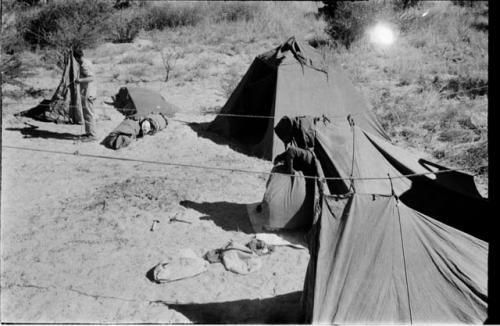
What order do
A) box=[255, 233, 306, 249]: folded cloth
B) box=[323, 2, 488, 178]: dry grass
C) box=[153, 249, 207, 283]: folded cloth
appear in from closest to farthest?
box=[153, 249, 207, 283]: folded cloth, box=[255, 233, 306, 249]: folded cloth, box=[323, 2, 488, 178]: dry grass

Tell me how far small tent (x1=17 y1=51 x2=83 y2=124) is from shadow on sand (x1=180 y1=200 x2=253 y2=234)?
163 inches

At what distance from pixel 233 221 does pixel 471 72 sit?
417 inches

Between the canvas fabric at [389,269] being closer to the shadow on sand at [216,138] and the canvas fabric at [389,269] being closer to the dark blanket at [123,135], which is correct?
the shadow on sand at [216,138]

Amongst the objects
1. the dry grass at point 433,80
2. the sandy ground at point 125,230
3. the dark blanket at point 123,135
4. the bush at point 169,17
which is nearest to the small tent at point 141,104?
the sandy ground at point 125,230

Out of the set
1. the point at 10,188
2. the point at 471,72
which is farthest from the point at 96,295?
the point at 471,72

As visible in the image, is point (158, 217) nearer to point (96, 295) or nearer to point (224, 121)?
point (96, 295)

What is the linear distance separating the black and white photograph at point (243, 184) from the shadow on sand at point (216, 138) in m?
0.04

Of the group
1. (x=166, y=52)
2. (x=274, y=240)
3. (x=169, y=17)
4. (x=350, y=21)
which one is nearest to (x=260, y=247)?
(x=274, y=240)

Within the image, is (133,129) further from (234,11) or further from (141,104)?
(234,11)

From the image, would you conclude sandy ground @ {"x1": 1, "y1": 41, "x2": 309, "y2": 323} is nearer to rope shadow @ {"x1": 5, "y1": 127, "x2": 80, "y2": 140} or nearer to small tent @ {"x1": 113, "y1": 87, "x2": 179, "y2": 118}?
rope shadow @ {"x1": 5, "y1": 127, "x2": 80, "y2": 140}

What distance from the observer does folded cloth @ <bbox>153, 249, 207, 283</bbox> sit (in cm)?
610

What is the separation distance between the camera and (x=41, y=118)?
37.7ft

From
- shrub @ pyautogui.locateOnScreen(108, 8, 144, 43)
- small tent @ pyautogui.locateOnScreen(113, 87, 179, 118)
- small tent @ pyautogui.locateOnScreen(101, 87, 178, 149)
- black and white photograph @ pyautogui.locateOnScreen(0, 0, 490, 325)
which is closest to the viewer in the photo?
black and white photograph @ pyautogui.locateOnScreen(0, 0, 490, 325)

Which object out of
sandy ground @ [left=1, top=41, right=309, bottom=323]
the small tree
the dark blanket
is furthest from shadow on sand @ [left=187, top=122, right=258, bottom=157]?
the small tree
